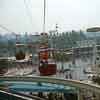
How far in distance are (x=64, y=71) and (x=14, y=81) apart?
1369 millimetres

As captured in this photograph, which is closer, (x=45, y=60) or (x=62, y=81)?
(x=62, y=81)

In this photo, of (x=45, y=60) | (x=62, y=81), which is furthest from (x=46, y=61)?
(x=62, y=81)

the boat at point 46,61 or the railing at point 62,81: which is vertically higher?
the boat at point 46,61

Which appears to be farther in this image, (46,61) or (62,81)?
(46,61)

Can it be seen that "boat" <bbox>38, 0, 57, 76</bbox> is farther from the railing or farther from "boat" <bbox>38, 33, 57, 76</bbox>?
the railing

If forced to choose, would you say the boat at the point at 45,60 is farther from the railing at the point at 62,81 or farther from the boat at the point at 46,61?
the railing at the point at 62,81

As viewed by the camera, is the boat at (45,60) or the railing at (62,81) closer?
the railing at (62,81)

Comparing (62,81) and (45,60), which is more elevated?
(45,60)

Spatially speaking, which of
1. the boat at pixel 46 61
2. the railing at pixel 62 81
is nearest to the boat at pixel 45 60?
the boat at pixel 46 61

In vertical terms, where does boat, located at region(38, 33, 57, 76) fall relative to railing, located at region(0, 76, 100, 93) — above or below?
above

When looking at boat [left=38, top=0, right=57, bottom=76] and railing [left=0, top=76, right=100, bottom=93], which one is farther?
boat [left=38, top=0, right=57, bottom=76]

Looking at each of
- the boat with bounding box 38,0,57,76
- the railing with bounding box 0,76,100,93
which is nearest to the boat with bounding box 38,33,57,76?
the boat with bounding box 38,0,57,76

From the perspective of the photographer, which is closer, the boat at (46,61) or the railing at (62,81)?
the railing at (62,81)

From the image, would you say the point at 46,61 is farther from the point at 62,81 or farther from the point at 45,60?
the point at 62,81
